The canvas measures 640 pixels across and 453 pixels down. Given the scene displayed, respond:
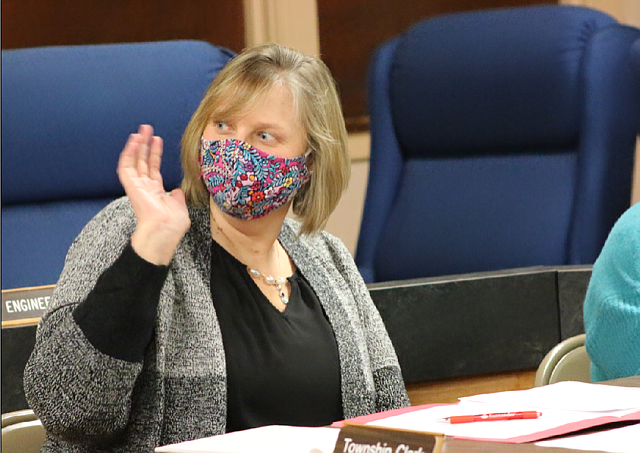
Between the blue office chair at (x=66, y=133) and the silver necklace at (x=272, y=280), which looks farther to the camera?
the blue office chair at (x=66, y=133)

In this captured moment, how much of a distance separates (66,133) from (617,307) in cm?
144

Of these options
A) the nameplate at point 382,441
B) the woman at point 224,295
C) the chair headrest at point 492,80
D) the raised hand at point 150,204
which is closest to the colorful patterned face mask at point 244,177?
the woman at point 224,295

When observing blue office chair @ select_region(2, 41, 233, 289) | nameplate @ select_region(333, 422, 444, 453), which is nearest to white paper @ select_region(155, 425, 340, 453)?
nameplate @ select_region(333, 422, 444, 453)

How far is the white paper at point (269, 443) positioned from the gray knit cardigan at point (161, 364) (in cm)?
42

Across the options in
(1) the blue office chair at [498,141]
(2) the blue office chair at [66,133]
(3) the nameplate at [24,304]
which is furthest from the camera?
(1) the blue office chair at [498,141]

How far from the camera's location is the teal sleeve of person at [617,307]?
1194mm

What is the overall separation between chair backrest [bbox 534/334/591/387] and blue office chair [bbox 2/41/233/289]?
1.12 metres

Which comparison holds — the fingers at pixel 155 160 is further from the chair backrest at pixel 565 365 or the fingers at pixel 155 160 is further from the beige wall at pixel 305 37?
the beige wall at pixel 305 37

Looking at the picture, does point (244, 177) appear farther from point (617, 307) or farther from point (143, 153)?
point (617, 307)

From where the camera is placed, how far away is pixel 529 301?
1.89 meters

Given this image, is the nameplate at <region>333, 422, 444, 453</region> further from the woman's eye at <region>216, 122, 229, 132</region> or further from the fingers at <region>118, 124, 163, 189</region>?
the woman's eye at <region>216, 122, 229, 132</region>

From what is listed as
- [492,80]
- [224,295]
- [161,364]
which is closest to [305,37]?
[492,80]

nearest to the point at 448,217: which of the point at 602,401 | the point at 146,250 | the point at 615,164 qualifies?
the point at 615,164

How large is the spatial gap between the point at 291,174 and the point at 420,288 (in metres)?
0.49
